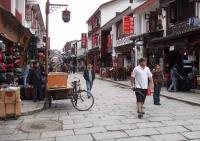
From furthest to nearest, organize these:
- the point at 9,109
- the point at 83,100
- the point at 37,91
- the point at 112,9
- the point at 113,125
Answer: the point at 112,9
the point at 37,91
the point at 83,100
the point at 9,109
the point at 113,125

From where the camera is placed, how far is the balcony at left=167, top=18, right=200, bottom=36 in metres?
20.2

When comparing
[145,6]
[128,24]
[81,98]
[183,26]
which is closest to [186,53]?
[183,26]

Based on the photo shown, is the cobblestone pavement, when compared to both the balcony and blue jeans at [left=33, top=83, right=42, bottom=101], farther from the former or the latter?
the balcony

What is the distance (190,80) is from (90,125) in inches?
475

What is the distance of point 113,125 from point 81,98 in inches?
160

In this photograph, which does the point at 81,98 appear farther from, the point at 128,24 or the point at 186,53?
the point at 128,24

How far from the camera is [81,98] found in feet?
45.6

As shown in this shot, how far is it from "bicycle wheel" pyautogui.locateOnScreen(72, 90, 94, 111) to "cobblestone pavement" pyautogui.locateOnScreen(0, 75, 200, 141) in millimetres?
244

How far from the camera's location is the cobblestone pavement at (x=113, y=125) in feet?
28.1

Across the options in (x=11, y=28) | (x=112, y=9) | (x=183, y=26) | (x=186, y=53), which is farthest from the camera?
(x=112, y=9)

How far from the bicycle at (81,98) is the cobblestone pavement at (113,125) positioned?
26cm

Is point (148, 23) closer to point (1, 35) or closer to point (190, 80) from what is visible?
point (190, 80)

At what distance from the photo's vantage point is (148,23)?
101ft

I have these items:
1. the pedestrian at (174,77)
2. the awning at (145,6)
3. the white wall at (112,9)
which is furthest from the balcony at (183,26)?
the white wall at (112,9)
